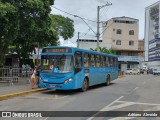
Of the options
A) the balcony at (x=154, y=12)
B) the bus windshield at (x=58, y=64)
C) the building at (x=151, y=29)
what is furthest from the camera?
the balcony at (x=154, y=12)

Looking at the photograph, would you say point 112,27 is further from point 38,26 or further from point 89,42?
point 38,26

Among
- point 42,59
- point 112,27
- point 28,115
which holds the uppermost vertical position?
point 112,27

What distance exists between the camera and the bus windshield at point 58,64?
63.5 ft

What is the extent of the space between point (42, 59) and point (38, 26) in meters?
8.32

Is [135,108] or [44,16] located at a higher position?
[44,16]

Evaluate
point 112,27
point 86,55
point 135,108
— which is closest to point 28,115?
point 135,108

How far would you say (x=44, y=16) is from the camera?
26656 millimetres

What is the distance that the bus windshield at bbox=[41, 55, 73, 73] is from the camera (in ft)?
63.5

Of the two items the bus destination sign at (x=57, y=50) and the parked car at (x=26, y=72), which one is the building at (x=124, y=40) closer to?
the parked car at (x=26, y=72)

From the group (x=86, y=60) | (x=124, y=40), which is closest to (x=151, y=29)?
(x=124, y=40)

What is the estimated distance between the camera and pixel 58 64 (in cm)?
1952

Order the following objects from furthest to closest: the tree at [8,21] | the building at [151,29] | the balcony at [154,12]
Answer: the balcony at [154,12], the building at [151,29], the tree at [8,21]

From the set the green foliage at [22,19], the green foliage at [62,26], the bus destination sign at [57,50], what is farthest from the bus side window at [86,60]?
the green foliage at [62,26]

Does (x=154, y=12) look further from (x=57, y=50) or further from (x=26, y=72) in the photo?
(x=57, y=50)
